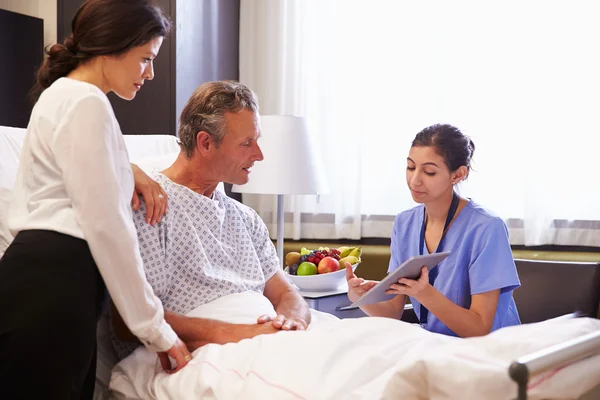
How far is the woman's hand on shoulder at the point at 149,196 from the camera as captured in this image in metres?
1.79

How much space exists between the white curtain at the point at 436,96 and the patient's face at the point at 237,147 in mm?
1550

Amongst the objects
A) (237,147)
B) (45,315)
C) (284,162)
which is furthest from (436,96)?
(45,315)

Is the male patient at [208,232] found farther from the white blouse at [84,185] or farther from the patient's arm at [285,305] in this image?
the white blouse at [84,185]

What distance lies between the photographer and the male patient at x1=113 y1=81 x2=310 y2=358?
6.03ft

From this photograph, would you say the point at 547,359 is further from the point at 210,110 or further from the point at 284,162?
the point at 284,162

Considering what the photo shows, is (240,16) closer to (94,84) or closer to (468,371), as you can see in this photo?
(94,84)

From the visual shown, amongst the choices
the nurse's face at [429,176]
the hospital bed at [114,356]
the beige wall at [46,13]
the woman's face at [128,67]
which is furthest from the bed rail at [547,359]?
the beige wall at [46,13]

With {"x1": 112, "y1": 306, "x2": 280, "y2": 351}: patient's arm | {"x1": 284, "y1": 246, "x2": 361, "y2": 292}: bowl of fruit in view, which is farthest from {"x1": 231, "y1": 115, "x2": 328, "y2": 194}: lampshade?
{"x1": 112, "y1": 306, "x2": 280, "y2": 351}: patient's arm

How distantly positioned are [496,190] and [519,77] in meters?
0.54

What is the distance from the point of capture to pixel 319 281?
273 cm

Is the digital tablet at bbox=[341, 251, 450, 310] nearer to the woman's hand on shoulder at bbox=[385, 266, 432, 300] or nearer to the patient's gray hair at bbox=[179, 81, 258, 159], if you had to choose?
the woman's hand on shoulder at bbox=[385, 266, 432, 300]

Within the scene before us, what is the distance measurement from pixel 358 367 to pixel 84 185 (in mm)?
638

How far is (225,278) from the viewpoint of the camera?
199 cm

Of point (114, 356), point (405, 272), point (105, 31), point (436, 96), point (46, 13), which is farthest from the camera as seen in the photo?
point (46, 13)
